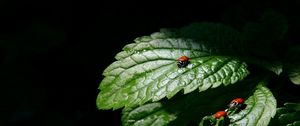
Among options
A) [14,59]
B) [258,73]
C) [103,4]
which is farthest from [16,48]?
[258,73]

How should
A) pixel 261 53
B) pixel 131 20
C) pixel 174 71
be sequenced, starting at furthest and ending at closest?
pixel 131 20
pixel 261 53
pixel 174 71

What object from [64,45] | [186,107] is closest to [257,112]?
[186,107]

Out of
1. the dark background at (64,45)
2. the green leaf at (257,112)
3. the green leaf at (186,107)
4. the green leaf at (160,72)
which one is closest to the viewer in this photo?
the green leaf at (257,112)

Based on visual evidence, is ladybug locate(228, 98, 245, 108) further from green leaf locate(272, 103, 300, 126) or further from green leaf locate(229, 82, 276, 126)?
green leaf locate(272, 103, 300, 126)

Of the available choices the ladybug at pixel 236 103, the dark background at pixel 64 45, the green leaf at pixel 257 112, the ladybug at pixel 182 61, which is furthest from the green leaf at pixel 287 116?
the dark background at pixel 64 45

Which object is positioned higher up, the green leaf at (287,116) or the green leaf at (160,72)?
the green leaf at (160,72)

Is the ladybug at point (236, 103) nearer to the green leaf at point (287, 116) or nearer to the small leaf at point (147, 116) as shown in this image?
the green leaf at point (287, 116)

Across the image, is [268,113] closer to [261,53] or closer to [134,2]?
[261,53]
